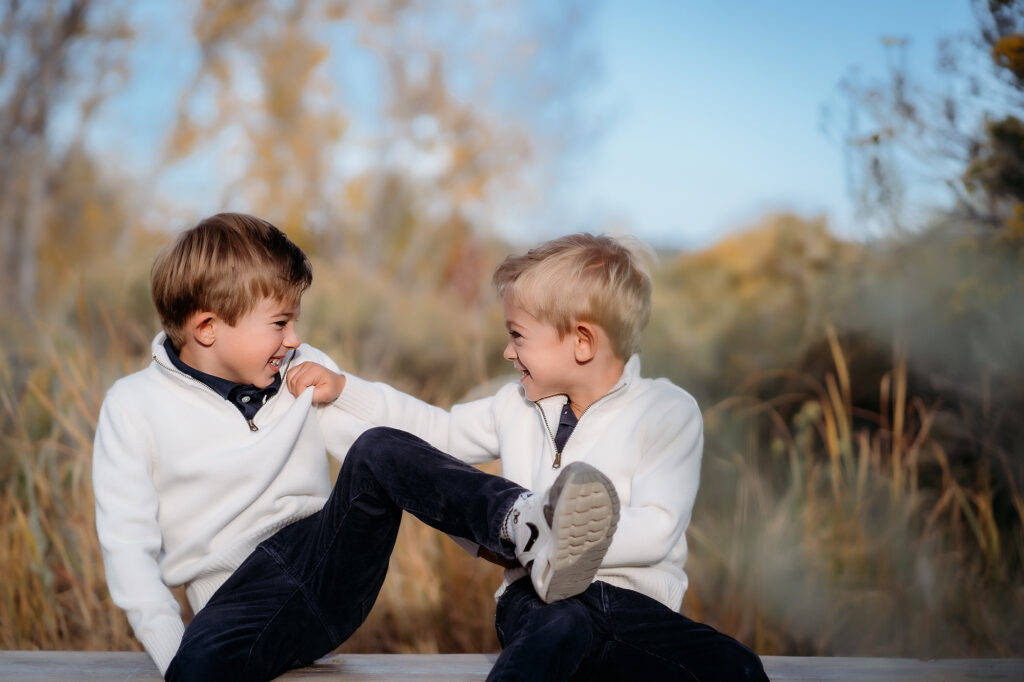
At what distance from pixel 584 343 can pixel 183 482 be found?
917 mm

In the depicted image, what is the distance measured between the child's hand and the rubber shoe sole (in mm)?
741

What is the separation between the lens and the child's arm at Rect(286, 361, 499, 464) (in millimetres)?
2096

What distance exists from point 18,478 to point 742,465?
2523mm

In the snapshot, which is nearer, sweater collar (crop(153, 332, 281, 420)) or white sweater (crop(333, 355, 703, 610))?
white sweater (crop(333, 355, 703, 610))

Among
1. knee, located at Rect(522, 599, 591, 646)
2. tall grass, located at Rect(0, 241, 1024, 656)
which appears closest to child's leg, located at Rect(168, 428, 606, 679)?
knee, located at Rect(522, 599, 591, 646)

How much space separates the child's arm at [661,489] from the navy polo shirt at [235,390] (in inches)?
32.9

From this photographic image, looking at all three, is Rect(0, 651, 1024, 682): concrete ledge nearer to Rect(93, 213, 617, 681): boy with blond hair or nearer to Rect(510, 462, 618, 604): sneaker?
Rect(93, 213, 617, 681): boy with blond hair

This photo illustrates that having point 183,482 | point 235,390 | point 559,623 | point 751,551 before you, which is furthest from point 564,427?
point 751,551

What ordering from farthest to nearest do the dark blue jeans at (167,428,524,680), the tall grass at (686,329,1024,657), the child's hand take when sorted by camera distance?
the tall grass at (686,329,1024,657), the child's hand, the dark blue jeans at (167,428,524,680)

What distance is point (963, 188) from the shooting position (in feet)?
12.3

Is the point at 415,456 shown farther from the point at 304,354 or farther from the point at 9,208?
the point at 9,208

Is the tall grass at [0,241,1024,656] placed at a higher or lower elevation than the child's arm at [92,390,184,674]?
lower

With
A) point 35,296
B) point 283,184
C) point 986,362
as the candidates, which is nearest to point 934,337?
point 986,362

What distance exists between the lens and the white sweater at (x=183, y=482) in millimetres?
1840
